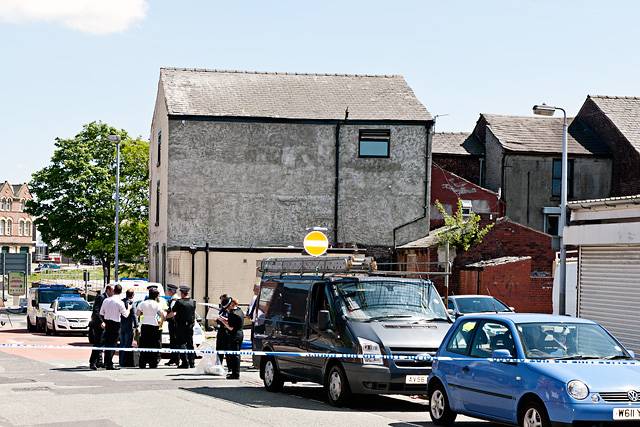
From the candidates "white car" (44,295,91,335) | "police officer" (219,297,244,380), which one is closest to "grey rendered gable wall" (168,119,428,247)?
"white car" (44,295,91,335)

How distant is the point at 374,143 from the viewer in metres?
44.7

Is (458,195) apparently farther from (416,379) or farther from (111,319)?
(416,379)

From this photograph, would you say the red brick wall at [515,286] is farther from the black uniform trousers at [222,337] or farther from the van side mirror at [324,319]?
the van side mirror at [324,319]

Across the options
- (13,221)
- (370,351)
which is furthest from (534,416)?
(13,221)

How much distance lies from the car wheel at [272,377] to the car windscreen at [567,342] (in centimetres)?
608

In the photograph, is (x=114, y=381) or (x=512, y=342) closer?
(x=512, y=342)

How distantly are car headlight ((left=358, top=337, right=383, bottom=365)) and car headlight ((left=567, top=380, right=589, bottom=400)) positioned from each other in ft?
13.8

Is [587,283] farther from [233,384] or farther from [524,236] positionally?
[524,236]

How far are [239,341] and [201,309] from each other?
2153 centimetres

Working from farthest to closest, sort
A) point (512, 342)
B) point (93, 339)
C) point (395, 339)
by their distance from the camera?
point (93, 339), point (395, 339), point (512, 342)

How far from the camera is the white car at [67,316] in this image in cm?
3609

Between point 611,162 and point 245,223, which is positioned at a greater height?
point 611,162

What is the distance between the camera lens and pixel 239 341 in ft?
64.4

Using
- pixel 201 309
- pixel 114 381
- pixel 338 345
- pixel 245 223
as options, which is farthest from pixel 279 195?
pixel 338 345
